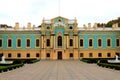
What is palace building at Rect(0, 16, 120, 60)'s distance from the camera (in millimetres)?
53156

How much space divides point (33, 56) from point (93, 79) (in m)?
37.8

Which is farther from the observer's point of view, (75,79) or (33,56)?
(33,56)

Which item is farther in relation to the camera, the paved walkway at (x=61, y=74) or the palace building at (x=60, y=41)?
the palace building at (x=60, y=41)

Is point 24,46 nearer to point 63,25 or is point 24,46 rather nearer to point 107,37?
point 63,25

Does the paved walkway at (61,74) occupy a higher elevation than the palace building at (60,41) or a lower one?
lower

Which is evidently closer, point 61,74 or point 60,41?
point 61,74

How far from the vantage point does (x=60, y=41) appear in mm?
53219

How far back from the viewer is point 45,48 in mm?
53125

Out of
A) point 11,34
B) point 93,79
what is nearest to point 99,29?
point 11,34

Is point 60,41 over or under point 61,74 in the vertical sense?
over

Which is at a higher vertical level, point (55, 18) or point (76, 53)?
point (55, 18)

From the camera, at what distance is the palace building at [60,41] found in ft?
174

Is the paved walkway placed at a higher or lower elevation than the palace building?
lower

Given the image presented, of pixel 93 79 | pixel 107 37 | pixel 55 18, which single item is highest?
pixel 55 18
